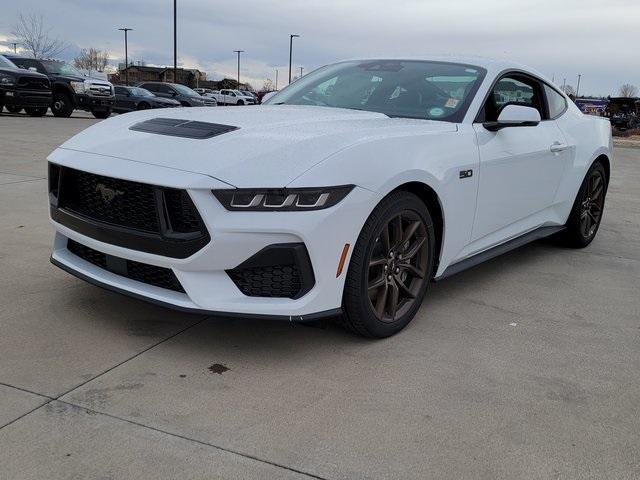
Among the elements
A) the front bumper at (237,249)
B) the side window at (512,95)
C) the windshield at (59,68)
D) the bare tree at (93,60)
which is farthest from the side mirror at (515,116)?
the bare tree at (93,60)

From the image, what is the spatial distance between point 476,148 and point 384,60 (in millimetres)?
1161

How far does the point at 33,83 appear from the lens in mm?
17016

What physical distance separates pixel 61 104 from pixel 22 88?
10.6 ft

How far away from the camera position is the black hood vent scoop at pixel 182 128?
293 centimetres

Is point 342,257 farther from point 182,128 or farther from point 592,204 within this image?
point 592,204

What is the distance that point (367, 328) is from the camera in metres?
3.04

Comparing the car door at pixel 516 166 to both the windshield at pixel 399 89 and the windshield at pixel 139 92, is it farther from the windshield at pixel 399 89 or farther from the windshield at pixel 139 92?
the windshield at pixel 139 92

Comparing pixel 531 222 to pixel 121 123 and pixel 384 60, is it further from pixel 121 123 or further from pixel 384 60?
pixel 121 123

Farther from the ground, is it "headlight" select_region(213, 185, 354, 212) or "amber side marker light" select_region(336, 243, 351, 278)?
"headlight" select_region(213, 185, 354, 212)

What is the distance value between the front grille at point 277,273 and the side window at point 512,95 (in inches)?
69.7

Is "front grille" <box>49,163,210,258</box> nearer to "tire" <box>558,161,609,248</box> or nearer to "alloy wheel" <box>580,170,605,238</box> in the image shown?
"tire" <box>558,161,609,248</box>

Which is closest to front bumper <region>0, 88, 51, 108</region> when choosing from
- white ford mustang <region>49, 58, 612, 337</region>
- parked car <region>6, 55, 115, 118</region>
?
parked car <region>6, 55, 115, 118</region>

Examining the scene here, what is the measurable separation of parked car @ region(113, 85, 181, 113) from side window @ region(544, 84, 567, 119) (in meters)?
21.2

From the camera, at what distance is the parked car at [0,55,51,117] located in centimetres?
1653
